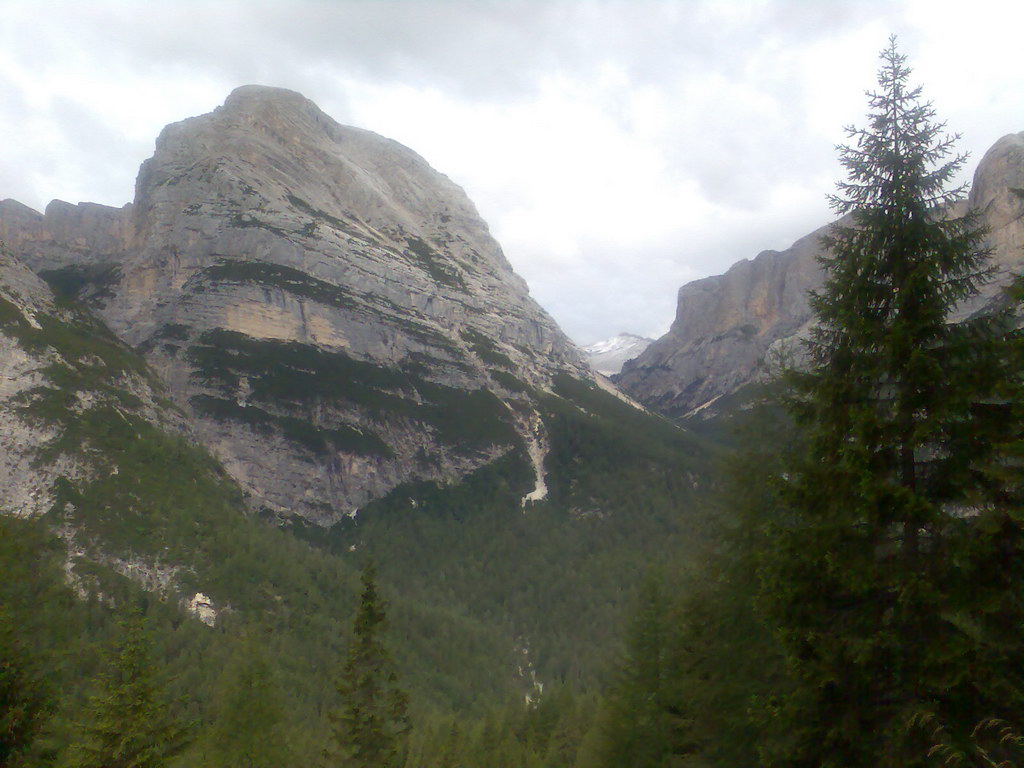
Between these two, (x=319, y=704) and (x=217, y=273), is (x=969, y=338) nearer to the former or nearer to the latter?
(x=319, y=704)

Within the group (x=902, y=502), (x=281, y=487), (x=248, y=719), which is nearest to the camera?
(x=902, y=502)

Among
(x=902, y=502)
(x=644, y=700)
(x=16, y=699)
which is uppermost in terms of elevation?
(x=902, y=502)

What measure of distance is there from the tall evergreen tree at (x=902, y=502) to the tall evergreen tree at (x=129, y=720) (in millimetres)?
13001

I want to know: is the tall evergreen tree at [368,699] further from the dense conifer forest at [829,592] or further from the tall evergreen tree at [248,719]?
the tall evergreen tree at [248,719]

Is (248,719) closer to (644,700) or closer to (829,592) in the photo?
(644,700)

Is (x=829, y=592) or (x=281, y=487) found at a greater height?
(x=829, y=592)

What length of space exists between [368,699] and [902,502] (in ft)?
69.7

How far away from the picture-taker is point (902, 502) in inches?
307

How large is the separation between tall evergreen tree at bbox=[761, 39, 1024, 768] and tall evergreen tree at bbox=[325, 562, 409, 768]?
18378 mm

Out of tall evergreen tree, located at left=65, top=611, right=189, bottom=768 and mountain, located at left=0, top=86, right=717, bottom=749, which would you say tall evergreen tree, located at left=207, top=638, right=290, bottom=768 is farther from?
mountain, located at left=0, top=86, right=717, bottom=749

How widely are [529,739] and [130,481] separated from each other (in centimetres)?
10363

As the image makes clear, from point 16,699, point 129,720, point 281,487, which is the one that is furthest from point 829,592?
point 281,487

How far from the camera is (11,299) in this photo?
5630 inches

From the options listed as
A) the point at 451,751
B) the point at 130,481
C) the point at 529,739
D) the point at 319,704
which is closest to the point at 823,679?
the point at 451,751
